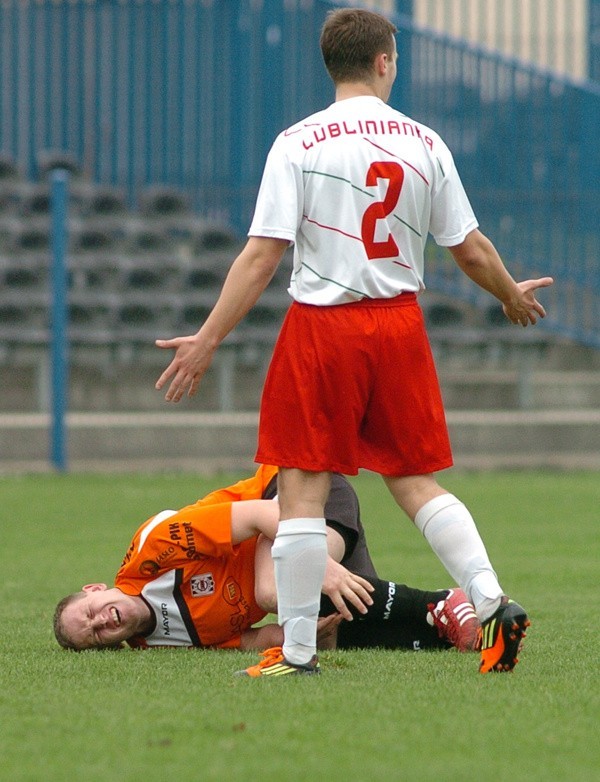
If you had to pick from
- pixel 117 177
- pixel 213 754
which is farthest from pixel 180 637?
pixel 117 177

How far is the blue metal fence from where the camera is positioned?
14992 millimetres

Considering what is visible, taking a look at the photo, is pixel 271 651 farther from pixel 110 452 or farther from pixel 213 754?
pixel 110 452

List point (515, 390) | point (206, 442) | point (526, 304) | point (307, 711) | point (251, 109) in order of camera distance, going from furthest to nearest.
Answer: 1. point (251, 109)
2. point (515, 390)
3. point (206, 442)
4. point (526, 304)
5. point (307, 711)

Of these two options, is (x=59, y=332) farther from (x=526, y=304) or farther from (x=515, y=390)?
(x=526, y=304)

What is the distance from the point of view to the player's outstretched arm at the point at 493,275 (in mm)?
4566

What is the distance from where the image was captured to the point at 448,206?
4.52 metres

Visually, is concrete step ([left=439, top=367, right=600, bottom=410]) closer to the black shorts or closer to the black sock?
the black shorts

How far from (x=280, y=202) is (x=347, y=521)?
4.28 ft

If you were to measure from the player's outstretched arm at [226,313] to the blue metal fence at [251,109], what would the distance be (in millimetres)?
10611

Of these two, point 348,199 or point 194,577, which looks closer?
point 348,199

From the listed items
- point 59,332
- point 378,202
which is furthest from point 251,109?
point 378,202

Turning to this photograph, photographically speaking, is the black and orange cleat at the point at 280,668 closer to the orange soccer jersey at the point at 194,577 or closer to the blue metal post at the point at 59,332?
the orange soccer jersey at the point at 194,577

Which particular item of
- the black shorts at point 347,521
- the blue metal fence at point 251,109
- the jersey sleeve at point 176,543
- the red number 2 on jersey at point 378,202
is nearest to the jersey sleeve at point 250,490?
the black shorts at point 347,521

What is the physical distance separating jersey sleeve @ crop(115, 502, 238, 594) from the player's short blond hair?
1.43 metres
